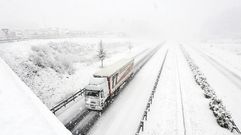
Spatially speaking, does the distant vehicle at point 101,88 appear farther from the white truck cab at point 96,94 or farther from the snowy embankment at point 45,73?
the snowy embankment at point 45,73

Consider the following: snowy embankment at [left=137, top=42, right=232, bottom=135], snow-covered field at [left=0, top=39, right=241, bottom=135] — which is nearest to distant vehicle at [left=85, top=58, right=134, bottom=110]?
snow-covered field at [left=0, top=39, right=241, bottom=135]

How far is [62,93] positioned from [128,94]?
7.62 m

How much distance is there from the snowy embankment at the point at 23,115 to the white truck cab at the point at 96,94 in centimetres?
483

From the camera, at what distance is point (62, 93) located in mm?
20203

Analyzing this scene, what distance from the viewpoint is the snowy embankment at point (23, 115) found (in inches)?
345

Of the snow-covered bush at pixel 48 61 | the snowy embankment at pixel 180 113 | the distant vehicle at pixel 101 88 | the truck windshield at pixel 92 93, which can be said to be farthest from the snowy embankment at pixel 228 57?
the snow-covered bush at pixel 48 61

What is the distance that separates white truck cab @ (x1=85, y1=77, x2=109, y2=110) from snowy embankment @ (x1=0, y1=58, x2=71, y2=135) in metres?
4.83

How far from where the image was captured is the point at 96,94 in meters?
15.6

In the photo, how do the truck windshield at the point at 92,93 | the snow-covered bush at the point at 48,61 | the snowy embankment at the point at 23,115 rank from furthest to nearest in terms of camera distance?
the snow-covered bush at the point at 48,61, the truck windshield at the point at 92,93, the snowy embankment at the point at 23,115

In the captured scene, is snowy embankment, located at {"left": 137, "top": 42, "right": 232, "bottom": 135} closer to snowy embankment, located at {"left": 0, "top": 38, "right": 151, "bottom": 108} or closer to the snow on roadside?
the snow on roadside

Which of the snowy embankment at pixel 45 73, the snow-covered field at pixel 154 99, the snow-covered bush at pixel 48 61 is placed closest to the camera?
the snow-covered field at pixel 154 99

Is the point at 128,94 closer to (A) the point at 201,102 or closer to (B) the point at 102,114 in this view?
(B) the point at 102,114

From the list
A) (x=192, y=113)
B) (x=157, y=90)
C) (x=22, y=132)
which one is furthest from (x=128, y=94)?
(x=22, y=132)

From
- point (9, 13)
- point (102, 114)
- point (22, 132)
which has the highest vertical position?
point (9, 13)
